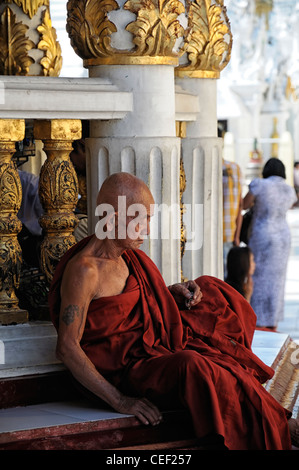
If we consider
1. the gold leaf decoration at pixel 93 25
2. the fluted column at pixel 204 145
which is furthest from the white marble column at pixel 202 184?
the gold leaf decoration at pixel 93 25

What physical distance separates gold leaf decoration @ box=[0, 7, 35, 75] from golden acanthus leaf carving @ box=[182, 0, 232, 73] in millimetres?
1057

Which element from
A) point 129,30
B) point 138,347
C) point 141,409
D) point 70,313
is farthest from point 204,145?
point 141,409

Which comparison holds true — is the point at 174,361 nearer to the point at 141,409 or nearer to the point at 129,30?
the point at 141,409

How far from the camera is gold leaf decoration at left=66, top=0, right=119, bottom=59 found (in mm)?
3717

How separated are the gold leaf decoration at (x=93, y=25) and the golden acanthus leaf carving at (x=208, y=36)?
91 cm

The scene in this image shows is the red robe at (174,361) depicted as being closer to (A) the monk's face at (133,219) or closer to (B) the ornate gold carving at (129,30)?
(A) the monk's face at (133,219)

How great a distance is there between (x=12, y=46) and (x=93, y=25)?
1.63m

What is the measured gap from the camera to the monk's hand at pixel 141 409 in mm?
3188

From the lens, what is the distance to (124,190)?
3309 millimetres

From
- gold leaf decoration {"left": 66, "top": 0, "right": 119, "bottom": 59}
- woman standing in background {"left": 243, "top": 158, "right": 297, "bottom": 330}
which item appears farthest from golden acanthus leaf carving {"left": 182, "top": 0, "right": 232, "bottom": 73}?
woman standing in background {"left": 243, "top": 158, "right": 297, "bottom": 330}

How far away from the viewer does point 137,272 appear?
136 inches
